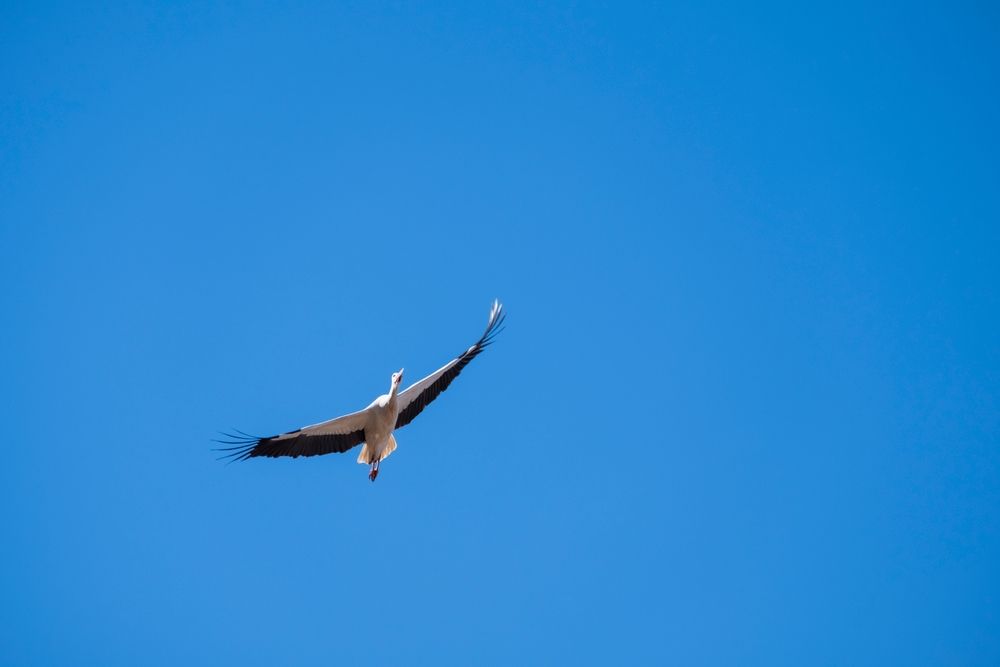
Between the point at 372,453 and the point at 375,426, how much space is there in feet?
2.00

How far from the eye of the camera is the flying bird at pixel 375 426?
1594 cm

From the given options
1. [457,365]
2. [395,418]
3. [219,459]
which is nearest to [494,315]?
[457,365]

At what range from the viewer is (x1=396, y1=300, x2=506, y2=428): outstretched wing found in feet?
52.6

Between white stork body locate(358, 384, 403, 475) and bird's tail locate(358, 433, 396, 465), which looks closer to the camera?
white stork body locate(358, 384, 403, 475)

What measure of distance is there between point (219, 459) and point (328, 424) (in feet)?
6.31

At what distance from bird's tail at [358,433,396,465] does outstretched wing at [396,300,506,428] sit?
36cm

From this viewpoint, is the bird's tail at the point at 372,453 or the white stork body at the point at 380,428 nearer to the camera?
the white stork body at the point at 380,428

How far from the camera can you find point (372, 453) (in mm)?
16625

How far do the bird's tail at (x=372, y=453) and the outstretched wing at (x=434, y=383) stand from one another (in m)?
0.36

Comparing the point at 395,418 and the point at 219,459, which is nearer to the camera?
the point at 219,459

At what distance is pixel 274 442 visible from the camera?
619 inches

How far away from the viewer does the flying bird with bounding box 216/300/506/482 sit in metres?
15.9

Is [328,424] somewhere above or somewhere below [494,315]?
below

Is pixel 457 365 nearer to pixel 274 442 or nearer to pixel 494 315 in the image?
pixel 494 315
